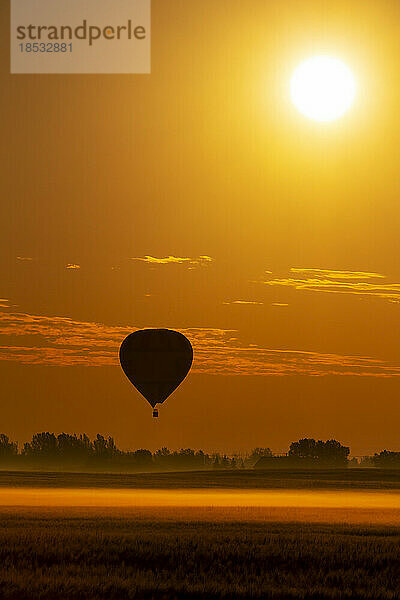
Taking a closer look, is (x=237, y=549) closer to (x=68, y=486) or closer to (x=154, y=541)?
(x=154, y=541)

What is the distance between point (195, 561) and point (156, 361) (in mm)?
37792

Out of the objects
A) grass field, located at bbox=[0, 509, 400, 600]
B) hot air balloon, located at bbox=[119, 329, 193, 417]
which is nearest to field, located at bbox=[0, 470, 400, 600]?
grass field, located at bbox=[0, 509, 400, 600]

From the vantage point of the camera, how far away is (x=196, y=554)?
34000 mm

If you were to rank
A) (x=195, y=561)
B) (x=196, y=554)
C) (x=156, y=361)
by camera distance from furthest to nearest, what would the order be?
(x=156, y=361), (x=196, y=554), (x=195, y=561)

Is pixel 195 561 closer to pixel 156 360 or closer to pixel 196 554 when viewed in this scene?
pixel 196 554

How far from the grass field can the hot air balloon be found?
23496mm

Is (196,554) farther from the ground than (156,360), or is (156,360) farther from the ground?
(156,360)

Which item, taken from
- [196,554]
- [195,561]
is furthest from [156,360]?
[195,561]

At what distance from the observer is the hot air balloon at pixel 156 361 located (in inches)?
2758

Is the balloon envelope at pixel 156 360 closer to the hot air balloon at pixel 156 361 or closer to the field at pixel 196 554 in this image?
the hot air balloon at pixel 156 361

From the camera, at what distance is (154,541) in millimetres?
37281

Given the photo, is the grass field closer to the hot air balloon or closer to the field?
the field

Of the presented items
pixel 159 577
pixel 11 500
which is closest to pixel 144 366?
pixel 11 500

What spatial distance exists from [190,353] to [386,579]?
42.3 metres
